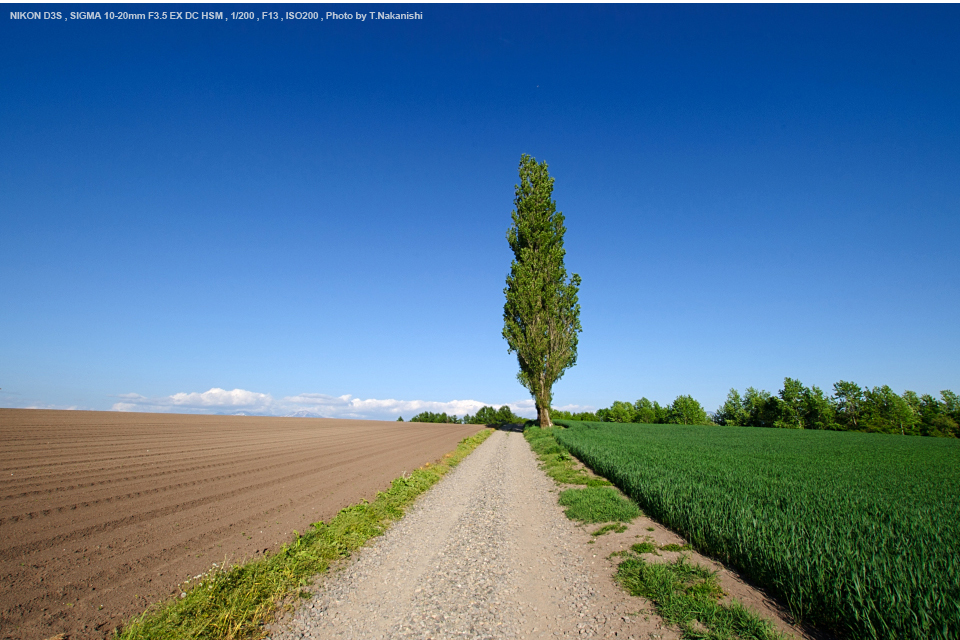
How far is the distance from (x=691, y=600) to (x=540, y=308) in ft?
101

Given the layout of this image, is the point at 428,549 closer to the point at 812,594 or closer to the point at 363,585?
the point at 363,585

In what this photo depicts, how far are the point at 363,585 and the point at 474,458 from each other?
16309 mm

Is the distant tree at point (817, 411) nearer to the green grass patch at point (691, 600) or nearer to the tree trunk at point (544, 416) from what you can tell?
the tree trunk at point (544, 416)

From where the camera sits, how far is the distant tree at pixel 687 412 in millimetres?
92938

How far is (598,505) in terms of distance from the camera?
9.46m

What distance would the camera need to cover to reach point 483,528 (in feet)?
27.0

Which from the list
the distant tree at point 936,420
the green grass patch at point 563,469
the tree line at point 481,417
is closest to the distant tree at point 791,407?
the distant tree at point 936,420

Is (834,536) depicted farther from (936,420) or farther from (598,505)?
(936,420)

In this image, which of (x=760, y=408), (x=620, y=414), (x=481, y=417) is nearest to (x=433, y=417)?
(x=481, y=417)

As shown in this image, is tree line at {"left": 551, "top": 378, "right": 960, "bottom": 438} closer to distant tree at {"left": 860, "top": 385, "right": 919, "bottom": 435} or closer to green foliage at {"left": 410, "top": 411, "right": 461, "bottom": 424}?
distant tree at {"left": 860, "top": 385, "right": 919, "bottom": 435}

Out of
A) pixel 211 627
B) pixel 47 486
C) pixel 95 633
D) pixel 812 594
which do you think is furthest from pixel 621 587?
pixel 47 486

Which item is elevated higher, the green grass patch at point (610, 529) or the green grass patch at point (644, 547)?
the green grass patch at point (644, 547)

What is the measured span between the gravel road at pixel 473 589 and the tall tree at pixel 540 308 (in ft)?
86.0

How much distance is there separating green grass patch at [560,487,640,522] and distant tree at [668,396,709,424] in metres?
96.6
